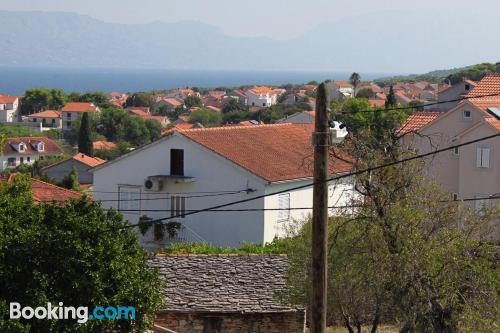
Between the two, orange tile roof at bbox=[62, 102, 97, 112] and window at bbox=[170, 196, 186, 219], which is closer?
window at bbox=[170, 196, 186, 219]

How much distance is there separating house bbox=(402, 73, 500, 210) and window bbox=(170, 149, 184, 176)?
831 centimetres

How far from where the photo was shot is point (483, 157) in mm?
34500

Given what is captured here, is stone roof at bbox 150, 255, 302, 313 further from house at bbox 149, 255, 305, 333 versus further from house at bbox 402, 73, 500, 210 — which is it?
house at bbox 402, 73, 500, 210

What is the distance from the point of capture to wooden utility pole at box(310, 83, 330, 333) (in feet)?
38.3

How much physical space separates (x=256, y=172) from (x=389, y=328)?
12779 mm

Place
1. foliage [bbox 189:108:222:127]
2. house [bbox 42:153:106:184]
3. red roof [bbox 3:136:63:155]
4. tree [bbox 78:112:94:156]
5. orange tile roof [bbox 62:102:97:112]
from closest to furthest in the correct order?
house [bbox 42:153:106:184] < tree [bbox 78:112:94:156] < red roof [bbox 3:136:63:155] < foliage [bbox 189:108:222:127] < orange tile roof [bbox 62:102:97:112]

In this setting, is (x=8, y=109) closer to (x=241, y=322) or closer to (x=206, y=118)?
(x=206, y=118)

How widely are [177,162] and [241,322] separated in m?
13.7

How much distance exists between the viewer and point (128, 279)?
15297mm

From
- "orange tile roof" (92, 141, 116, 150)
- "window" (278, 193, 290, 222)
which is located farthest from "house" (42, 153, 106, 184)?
"window" (278, 193, 290, 222)

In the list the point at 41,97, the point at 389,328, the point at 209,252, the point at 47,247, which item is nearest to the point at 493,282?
the point at 389,328

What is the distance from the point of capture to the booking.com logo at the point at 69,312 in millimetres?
14352

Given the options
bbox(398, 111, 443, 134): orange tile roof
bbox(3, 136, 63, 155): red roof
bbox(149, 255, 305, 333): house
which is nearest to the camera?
bbox(149, 255, 305, 333): house

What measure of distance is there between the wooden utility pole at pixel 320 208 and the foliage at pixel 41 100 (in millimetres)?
169303
